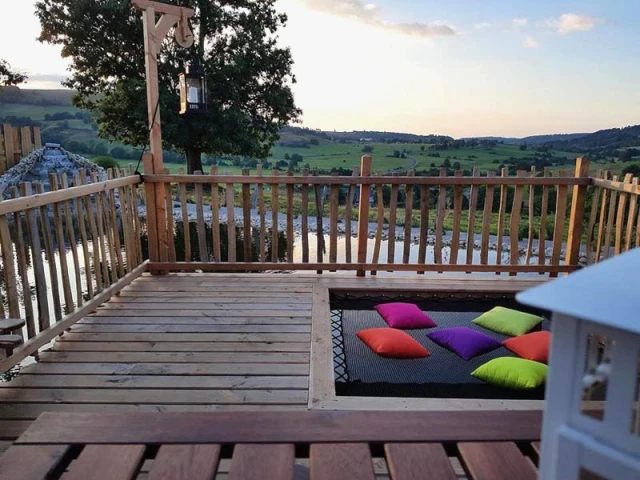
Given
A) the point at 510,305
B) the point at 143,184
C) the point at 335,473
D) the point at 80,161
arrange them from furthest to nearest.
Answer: the point at 80,161 → the point at 143,184 → the point at 510,305 → the point at 335,473

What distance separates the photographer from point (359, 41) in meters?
8.62

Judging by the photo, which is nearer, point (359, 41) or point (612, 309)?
point (612, 309)

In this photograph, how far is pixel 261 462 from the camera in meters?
1.07

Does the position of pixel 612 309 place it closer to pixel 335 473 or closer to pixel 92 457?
pixel 335 473

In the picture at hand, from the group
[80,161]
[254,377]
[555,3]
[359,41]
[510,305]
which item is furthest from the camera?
[359,41]

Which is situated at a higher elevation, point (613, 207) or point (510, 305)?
point (613, 207)

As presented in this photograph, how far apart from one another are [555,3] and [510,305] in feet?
18.5

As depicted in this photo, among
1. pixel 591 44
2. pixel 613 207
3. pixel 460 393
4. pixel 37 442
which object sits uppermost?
pixel 591 44

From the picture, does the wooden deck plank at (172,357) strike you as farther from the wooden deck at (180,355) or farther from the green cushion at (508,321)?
the green cushion at (508,321)

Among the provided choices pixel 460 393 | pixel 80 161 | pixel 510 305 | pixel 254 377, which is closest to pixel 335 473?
pixel 254 377

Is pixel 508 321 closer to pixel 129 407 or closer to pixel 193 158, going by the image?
pixel 129 407

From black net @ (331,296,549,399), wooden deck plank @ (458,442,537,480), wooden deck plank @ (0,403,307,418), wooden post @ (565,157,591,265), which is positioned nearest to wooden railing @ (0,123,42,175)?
wooden deck plank @ (0,403,307,418)

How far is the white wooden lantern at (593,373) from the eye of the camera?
1.80ft

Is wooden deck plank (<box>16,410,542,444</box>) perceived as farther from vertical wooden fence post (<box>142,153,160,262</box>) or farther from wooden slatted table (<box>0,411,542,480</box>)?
vertical wooden fence post (<box>142,153,160,262</box>)
